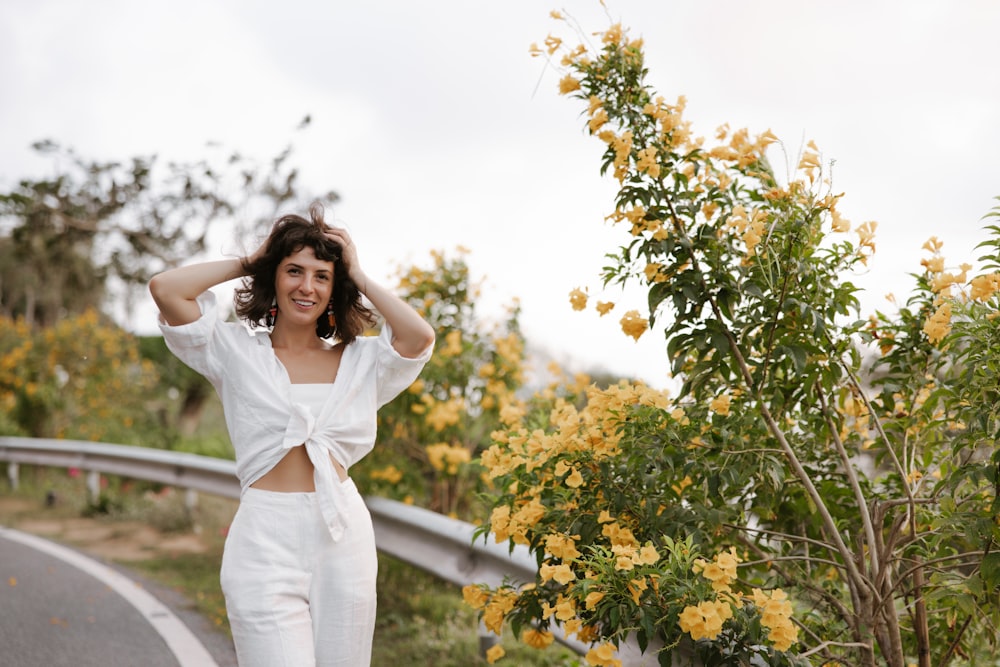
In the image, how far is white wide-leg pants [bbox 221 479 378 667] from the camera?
2570 mm

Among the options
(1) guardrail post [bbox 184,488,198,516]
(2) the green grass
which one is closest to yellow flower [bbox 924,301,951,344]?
(2) the green grass

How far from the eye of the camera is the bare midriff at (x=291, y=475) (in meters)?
2.76

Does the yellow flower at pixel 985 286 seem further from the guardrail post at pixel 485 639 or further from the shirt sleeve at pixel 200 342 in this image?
the guardrail post at pixel 485 639

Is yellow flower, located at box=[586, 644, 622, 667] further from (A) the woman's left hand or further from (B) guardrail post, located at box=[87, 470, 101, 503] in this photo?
(B) guardrail post, located at box=[87, 470, 101, 503]

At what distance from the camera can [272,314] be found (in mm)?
3242

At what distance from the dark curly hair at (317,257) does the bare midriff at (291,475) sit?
478mm

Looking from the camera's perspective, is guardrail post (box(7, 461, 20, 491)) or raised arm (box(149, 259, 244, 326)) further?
guardrail post (box(7, 461, 20, 491))

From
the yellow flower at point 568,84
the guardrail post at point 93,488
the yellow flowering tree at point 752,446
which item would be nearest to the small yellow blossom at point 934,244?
the yellow flowering tree at point 752,446

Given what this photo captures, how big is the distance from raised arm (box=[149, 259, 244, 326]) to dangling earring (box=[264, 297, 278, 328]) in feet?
0.76

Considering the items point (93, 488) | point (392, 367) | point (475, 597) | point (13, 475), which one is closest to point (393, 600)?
point (475, 597)

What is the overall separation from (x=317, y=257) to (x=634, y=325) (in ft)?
3.53

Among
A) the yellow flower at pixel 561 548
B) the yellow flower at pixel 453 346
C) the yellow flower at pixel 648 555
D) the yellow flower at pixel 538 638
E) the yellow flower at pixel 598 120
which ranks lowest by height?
the yellow flower at pixel 538 638

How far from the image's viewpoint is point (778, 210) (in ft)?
9.17

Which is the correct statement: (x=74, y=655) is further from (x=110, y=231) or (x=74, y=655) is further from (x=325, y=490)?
(x=110, y=231)
